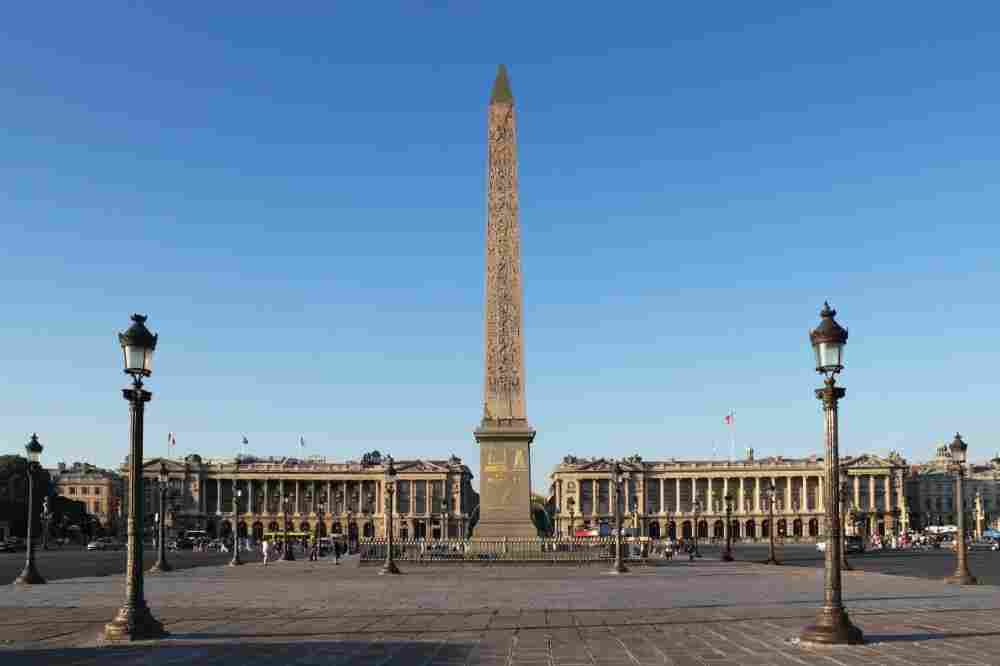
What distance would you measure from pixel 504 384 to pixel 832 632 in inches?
1010

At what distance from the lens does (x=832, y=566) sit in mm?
14977

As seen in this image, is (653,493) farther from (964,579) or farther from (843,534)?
(964,579)

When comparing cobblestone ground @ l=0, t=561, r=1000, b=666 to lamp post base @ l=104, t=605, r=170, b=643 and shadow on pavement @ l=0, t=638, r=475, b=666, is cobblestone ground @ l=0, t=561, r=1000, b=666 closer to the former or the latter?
shadow on pavement @ l=0, t=638, r=475, b=666

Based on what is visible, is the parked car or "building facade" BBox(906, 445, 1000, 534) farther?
"building facade" BBox(906, 445, 1000, 534)

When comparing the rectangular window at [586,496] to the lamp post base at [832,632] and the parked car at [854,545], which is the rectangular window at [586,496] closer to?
the parked car at [854,545]

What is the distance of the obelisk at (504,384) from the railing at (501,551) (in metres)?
0.74

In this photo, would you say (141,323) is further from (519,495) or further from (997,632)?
(519,495)

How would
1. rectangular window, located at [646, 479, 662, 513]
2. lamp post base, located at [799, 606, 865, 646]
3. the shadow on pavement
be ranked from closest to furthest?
the shadow on pavement
lamp post base, located at [799, 606, 865, 646]
rectangular window, located at [646, 479, 662, 513]

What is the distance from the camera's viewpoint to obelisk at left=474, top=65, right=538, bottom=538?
39.1 metres

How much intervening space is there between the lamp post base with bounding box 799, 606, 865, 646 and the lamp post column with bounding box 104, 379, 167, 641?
895cm

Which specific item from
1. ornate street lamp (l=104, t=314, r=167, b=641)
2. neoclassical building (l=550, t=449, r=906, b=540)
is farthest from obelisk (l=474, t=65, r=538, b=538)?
neoclassical building (l=550, t=449, r=906, b=540)

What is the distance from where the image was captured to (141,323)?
667 inches

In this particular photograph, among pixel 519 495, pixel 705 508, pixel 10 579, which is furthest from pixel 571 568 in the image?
pixel 705 508

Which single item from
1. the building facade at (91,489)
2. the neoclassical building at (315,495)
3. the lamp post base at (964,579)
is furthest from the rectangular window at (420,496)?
the lamp post base at (964,579)
